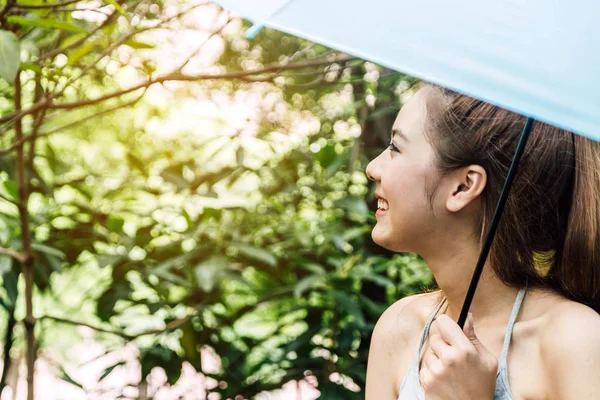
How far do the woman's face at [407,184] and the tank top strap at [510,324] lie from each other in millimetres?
215

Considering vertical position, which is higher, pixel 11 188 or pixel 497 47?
pixel 497 47

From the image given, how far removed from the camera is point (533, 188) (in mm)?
1445

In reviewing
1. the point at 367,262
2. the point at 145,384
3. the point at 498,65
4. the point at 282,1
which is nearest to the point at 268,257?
the point at 367,262

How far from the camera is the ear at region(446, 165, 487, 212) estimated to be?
4.73ft

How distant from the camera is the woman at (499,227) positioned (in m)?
1.39

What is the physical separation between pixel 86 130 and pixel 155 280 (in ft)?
3.92

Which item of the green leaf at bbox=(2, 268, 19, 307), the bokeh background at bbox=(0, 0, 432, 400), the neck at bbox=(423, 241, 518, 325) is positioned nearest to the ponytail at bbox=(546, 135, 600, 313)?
the neck at bbox=(423, 241, 518, 325)

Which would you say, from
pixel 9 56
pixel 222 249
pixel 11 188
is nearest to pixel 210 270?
pixel 222 249

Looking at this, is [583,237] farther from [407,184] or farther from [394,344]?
[394,344]

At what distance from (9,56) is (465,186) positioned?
3.07ft

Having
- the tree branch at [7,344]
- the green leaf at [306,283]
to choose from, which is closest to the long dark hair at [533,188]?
the green leaf at [306,283]

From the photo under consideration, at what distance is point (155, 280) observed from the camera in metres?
2.57

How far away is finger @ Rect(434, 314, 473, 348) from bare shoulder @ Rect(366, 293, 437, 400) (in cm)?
33

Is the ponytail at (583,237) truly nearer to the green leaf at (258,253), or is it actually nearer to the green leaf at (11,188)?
the green leaf at (258,253)
